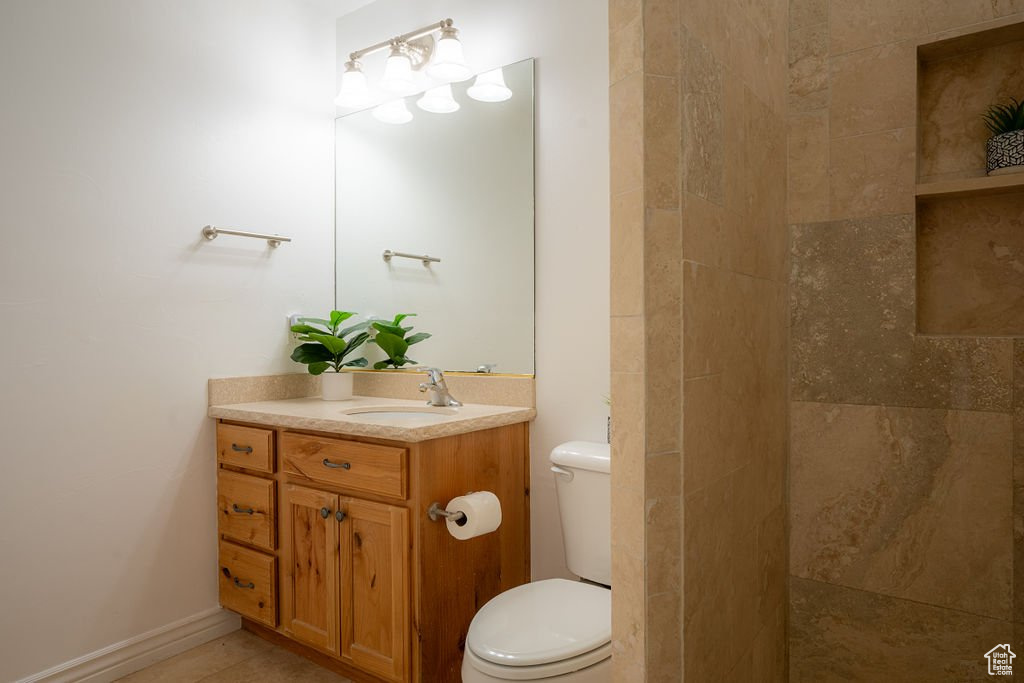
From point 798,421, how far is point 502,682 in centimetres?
93

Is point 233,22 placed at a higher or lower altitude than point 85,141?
higher

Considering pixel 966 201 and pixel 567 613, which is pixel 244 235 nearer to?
pixel 567 613

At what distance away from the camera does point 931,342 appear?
4.26 feet

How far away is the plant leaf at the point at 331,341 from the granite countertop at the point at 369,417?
0.69ft

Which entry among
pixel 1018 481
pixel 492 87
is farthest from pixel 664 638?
pixel 492 87

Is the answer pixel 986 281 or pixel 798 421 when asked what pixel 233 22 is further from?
pixel 986 281

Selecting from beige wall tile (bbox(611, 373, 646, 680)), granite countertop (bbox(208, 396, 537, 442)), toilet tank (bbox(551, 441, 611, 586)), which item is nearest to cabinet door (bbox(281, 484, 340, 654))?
granite countertop (bbox(208, 396, 537, 442))

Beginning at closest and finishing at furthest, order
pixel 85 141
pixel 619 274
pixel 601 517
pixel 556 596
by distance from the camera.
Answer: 1. pixel 619 274
2. pixel 556 596
3. pixel 601 517
4. pixel 85 141

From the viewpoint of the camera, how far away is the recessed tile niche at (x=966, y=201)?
128 cm

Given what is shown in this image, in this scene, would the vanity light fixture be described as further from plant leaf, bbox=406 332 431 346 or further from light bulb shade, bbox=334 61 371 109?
plant leaf, bbox=406 332 431 346

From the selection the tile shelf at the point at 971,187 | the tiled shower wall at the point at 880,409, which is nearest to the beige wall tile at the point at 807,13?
the tiled shower wall at the point at 880,409

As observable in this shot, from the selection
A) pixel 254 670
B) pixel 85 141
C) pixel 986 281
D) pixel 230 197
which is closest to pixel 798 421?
pixel 986 281

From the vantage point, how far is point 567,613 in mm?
1392

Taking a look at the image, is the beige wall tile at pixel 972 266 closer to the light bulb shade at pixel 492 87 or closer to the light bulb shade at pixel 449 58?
the light bulb shade at pixel 492 87
